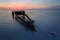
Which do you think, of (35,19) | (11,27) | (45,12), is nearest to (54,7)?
(45,12)

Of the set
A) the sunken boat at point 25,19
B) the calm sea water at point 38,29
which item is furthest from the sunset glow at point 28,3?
the sunken boat at point 25,19

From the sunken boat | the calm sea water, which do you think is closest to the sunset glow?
the calm sea water

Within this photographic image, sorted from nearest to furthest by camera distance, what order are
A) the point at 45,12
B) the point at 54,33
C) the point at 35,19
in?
the point at 54,33 → the point at 45,12 → the point at 35,19

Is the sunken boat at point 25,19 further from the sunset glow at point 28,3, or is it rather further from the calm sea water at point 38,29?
the sunset glow at point 28,3

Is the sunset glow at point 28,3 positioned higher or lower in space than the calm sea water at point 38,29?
higher

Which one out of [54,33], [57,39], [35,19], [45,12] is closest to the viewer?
[57,39]

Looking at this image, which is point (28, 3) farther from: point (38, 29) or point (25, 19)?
point (25, 19)

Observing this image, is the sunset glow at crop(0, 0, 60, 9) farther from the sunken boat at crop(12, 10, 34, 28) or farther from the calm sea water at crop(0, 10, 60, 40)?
the sunken boat at crop(12, 10, 34, 28)

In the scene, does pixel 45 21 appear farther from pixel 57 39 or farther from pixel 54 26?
pixel 57 39
